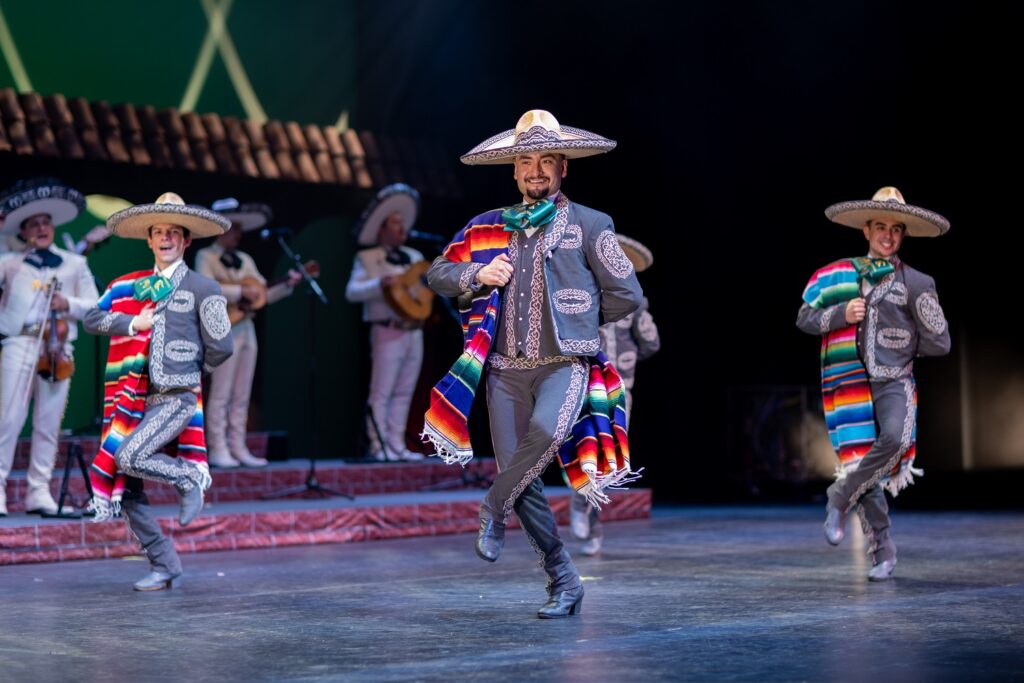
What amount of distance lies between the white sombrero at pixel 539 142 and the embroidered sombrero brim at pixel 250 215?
4821mm

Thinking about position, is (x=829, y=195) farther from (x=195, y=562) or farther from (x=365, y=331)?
(x=195, y=562)

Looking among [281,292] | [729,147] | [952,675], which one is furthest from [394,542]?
[952,675]

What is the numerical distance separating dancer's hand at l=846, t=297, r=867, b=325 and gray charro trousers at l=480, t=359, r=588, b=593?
1652mm

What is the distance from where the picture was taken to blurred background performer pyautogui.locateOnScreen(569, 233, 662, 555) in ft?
23.6

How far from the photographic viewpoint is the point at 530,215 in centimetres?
473

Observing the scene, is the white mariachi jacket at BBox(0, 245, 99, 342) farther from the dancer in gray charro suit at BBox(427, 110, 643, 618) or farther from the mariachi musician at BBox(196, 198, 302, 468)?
the dancer in gray charro suit at BBox(427, 110, 643, 618)

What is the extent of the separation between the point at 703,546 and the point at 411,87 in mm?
5527

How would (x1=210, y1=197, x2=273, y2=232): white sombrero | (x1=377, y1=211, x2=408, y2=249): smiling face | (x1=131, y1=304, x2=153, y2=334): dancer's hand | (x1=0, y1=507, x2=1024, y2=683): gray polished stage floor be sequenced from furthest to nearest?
(x1=377, y1=211, x2=408, y2=249): smiling face
(x1=210, y1=197, x2=273, y2=232): white sombrero
(x1=131, y1=304, x2=153, y2=334): dancer's hand
(x1=0, y1=507, x2=1024, y2=683): gray polished stage floor

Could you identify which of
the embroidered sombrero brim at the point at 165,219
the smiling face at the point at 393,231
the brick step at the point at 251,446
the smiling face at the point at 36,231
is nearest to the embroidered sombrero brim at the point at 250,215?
the smiling face at the point at 393,231

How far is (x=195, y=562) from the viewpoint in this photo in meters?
7.09

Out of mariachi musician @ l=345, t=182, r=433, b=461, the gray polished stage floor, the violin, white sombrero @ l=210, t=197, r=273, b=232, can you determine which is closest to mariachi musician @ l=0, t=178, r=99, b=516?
the violin

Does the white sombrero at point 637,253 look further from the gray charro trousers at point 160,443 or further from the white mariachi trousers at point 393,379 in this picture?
the white mariachi trousers at point 393,379

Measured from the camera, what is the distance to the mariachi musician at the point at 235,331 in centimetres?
930

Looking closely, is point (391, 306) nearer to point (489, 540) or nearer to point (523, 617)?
point (523, 617)
